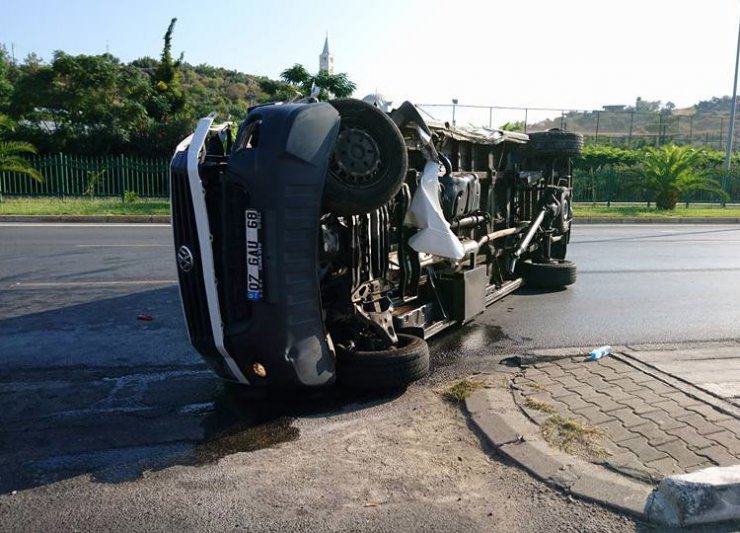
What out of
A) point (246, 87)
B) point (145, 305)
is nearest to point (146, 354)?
point (145, 305)

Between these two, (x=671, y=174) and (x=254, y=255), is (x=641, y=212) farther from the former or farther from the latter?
(x=254, y=255)

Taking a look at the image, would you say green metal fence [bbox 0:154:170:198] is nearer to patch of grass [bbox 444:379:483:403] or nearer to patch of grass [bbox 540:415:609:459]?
patch of grass [bbox 444:379:483:403]

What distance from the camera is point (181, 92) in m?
35.1

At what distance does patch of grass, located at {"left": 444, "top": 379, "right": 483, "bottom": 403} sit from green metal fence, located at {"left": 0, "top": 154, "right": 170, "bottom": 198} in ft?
71.1

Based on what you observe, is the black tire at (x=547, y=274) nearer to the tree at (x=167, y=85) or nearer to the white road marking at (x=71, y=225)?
the white road marking at (x=71, y=225)

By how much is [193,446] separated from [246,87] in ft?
230

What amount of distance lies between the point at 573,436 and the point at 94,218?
18104 millimetres

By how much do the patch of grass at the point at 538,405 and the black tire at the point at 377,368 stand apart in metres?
0.79

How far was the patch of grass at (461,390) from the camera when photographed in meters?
4.82

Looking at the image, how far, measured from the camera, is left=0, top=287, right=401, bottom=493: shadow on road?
12.8 ft

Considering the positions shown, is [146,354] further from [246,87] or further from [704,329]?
[246,87]

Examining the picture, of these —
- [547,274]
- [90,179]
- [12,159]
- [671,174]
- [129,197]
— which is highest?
[12,159]

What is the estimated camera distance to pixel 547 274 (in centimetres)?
914

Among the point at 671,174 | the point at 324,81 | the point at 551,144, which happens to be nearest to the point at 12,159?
the point at 324,81
